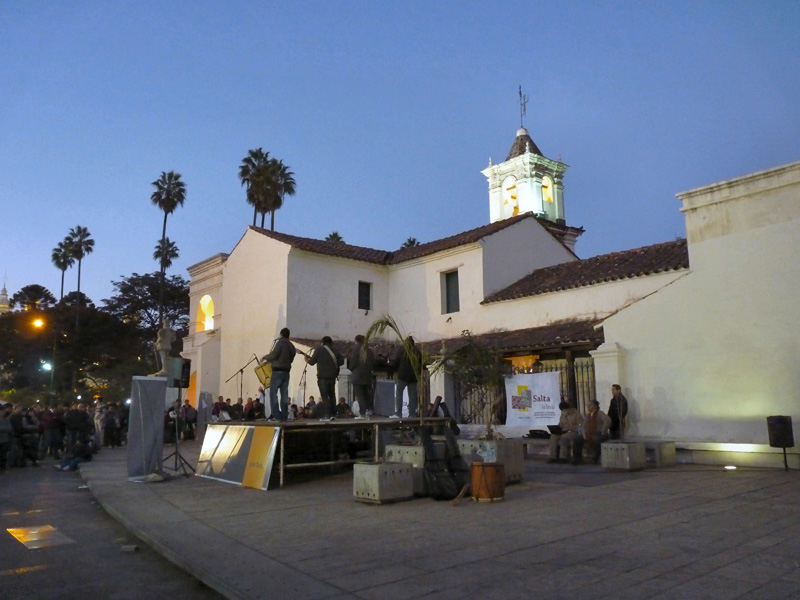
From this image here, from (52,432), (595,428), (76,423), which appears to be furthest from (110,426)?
(595,428)

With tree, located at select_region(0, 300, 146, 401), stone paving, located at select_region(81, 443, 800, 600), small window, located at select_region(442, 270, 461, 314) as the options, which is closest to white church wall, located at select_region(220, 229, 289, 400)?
small window, located at select_region(442, 270, 461, 314)

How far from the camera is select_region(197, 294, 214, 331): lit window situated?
3158cm

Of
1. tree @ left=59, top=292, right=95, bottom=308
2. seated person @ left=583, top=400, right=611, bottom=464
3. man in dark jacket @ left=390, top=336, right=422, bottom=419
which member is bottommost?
seated person @ left=583, top=400, right=611, bottom=464

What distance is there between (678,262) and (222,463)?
13.5 meters

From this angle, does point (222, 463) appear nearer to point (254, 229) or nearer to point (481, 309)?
point (481, 309)

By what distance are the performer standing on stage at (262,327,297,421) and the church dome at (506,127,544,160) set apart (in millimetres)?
31366

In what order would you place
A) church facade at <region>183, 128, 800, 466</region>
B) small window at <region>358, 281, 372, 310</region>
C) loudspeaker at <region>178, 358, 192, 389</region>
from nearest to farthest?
loudspeaker at <region>178, 358, 192, 389</region> → church facade at <region>183, 128, 800, 466</region> → small window at <region>358, 281, 372, 310</region>

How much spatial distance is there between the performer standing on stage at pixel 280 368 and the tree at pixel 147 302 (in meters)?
39.4

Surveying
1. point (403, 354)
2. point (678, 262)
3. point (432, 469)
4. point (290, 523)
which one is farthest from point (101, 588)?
point (678, 262)

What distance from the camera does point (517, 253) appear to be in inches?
986

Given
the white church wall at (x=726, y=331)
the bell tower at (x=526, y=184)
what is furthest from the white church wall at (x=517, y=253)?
the bell tower at (x=526, y=184)

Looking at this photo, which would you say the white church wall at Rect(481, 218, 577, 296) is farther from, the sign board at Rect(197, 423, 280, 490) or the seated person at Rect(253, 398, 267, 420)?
the sign board at Rect(197, 423, 280, 490)

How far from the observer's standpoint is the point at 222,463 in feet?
40.1

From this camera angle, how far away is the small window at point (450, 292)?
25.2m
